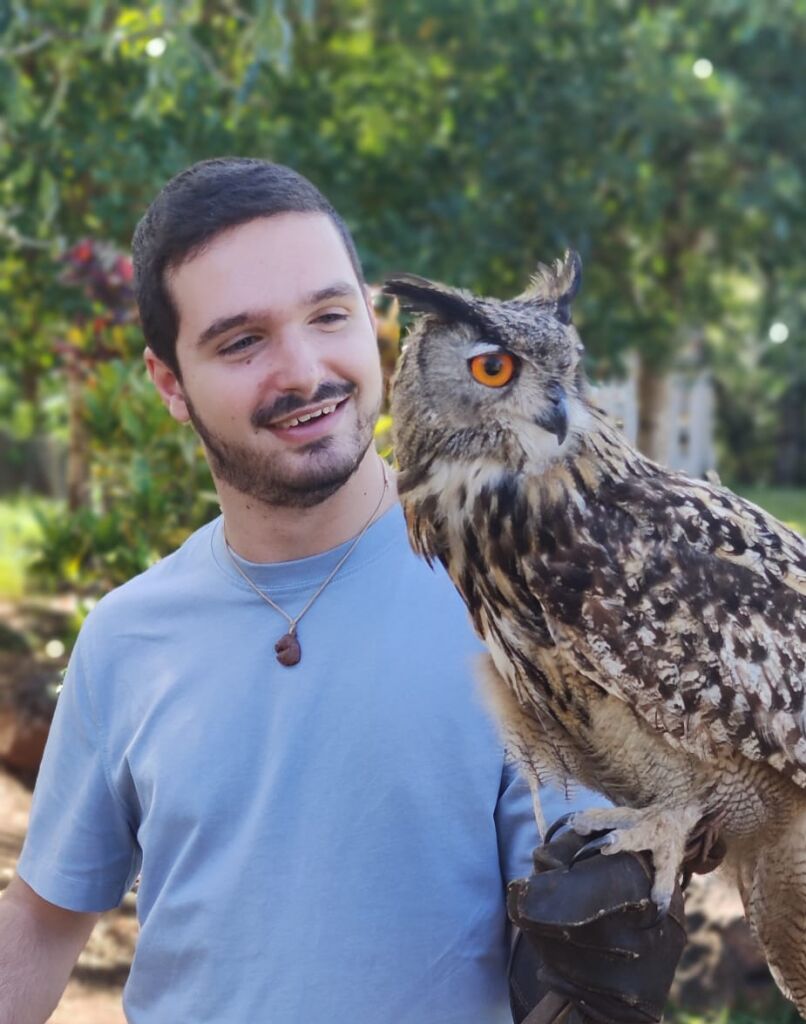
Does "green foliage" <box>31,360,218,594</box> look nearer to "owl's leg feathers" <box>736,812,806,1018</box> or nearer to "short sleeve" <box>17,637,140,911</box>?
"short sleeve" <box>17,637,140,911</box>

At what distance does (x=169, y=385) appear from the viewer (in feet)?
6.24

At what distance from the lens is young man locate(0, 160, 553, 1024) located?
1626 mm

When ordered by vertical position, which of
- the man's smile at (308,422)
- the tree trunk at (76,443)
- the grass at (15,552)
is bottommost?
the grass at (15,552)

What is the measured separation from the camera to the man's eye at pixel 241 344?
1686mm

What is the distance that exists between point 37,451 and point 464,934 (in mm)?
18874

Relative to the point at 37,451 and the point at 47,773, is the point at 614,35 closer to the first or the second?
the point at 47,773

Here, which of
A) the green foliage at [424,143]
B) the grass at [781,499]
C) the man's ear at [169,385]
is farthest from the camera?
the grass at [781,499]

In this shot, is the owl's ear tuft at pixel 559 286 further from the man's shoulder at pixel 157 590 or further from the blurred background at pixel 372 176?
the blurred background at pixel 372 176

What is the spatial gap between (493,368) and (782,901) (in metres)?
1.01

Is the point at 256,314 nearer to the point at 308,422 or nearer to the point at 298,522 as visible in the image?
the point at 308,422

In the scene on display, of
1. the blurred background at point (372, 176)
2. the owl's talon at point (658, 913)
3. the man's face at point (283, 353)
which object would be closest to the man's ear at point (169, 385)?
the man's face at point (283, 353)

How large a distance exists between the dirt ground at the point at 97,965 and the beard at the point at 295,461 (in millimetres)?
2991

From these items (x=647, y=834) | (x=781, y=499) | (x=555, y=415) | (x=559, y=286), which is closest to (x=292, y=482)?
(x=555, y=415)

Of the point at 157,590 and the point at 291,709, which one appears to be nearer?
the point at 291,709
